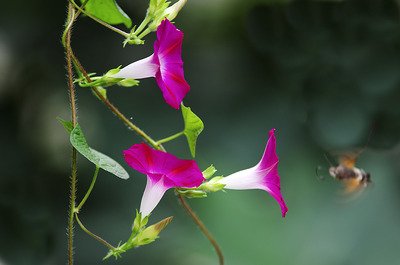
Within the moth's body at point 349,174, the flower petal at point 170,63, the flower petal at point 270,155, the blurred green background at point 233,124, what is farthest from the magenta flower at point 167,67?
the blurred green background at point 233,124

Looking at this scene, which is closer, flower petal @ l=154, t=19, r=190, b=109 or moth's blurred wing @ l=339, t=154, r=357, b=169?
flower petal @ l=154, t=19, r=190, b=109

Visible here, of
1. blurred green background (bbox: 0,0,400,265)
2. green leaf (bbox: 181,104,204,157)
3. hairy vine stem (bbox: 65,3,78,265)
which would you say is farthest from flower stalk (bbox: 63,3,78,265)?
blurred green background (bbox: 0,0,400,265)

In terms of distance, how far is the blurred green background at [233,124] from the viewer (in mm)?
2176

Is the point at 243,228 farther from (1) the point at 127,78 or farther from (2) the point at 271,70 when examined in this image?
(1) the point at 127,78

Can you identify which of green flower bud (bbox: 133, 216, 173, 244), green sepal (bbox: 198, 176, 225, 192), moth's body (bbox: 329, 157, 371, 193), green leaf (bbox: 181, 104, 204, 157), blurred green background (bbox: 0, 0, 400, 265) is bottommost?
blurred green background (bbox: 0, 0, 400, 265)

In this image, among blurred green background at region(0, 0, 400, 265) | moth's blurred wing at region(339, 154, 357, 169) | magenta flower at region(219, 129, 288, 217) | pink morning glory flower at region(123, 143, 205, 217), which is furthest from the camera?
blurred green background at region(0, 0, 400, 265)

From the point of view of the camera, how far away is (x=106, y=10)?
0.78 metres

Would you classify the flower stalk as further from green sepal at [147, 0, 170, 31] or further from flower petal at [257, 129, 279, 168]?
flower petal at [257, 129, 279, 168]

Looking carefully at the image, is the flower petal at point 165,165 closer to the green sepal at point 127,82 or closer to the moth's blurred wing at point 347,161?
the green sepal at point 127,82

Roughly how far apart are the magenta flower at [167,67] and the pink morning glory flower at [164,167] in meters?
0.05

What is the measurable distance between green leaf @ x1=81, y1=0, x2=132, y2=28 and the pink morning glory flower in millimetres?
190

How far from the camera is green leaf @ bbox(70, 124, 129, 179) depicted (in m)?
0.66

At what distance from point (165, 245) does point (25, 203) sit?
16.3 inches

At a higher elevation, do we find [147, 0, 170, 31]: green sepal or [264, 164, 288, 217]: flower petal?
[147, 0, 170, 31]: green sepal
